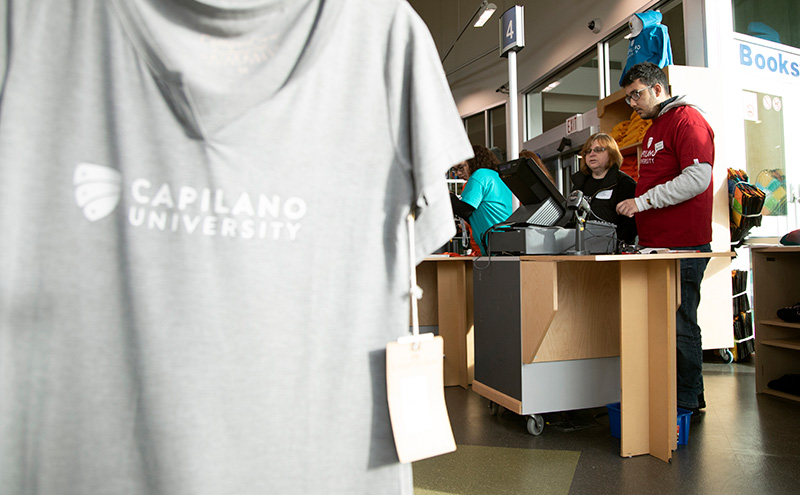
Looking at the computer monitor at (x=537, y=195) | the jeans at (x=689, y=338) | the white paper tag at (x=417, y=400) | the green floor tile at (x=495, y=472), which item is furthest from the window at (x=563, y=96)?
the white paper tag at (x=417, y=400)

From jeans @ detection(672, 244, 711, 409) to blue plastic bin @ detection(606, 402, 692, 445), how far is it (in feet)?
0.60

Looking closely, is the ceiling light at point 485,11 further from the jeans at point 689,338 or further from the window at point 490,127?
the jeans at point 689,338

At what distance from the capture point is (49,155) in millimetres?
640

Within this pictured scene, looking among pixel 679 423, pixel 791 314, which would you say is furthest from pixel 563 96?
pixel 679 423

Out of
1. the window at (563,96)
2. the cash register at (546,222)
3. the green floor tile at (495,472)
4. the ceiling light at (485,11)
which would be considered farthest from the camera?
the ceiling light at (485,11)

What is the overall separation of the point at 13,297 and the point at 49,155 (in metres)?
0.17

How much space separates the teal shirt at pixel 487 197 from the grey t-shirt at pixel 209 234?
2.61 m

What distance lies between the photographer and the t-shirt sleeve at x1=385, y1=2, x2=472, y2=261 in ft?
2.42

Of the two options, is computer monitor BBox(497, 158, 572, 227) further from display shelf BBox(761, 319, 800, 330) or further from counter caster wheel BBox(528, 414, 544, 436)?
display shelf BBox(761, 319, 800, 330)

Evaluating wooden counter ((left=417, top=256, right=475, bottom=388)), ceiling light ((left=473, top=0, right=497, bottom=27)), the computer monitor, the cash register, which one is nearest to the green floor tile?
the cash register

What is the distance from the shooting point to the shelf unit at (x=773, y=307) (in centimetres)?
324

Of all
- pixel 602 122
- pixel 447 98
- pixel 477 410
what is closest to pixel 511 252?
pixel 477 410

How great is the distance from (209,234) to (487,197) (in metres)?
2.80

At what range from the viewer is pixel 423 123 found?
74cm
